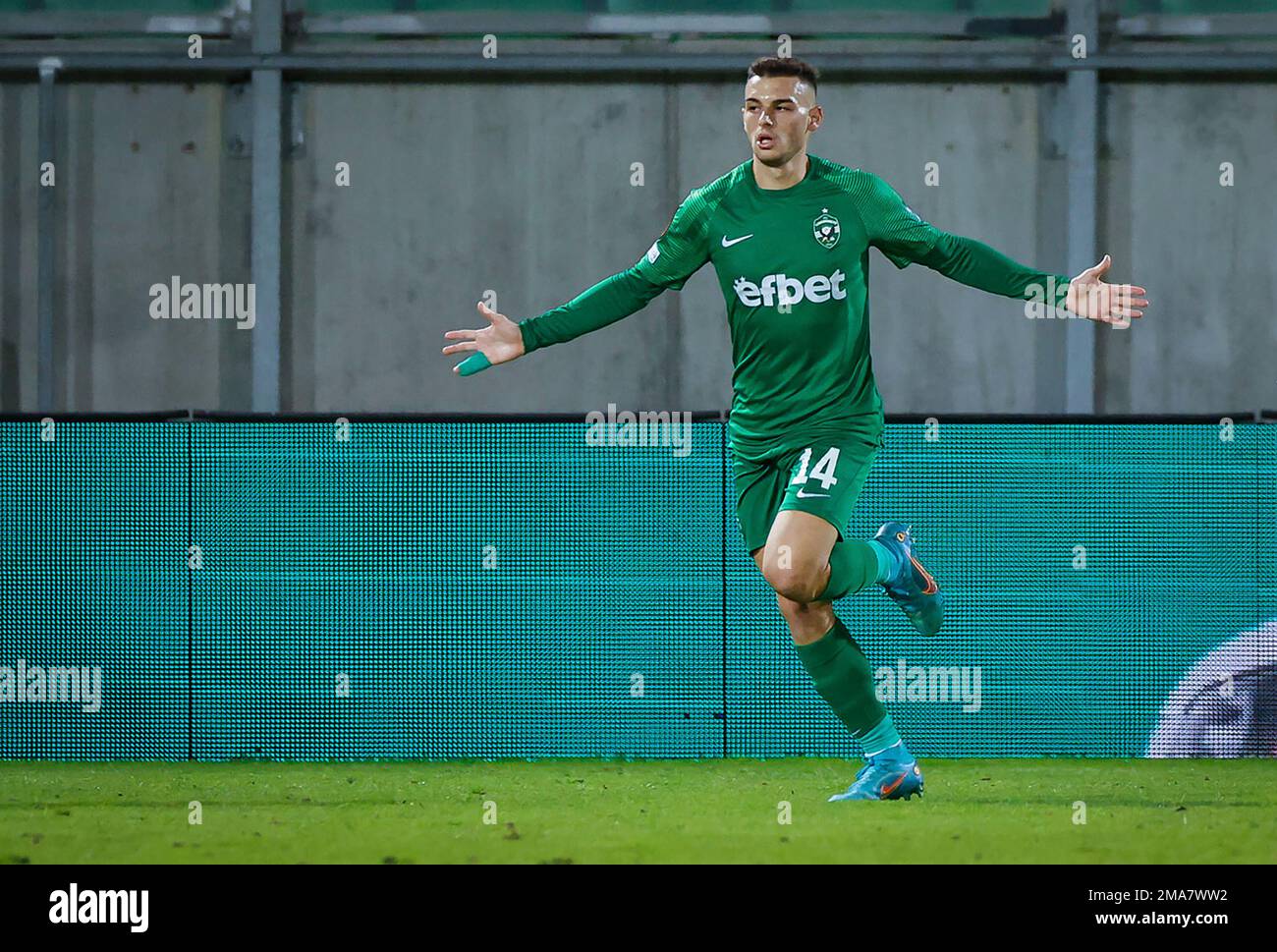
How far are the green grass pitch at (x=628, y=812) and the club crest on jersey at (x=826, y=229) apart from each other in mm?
1956

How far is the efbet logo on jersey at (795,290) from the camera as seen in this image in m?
6.07

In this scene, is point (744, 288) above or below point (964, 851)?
above

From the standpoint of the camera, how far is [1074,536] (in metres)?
8.57

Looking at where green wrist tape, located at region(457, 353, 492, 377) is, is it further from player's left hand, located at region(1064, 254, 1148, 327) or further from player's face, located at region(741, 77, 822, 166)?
player's left hand, located at region(1064, 254, 1148, 327)

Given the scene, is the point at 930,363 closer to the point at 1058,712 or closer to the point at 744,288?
the point at 1058,712

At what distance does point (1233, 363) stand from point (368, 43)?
6.60 meters

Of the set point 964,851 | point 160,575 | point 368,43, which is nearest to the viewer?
point 964,851

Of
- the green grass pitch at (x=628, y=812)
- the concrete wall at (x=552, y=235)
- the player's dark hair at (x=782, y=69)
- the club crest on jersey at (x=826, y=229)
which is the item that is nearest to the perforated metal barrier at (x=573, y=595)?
the green grass pitch at (x=628, y=812)

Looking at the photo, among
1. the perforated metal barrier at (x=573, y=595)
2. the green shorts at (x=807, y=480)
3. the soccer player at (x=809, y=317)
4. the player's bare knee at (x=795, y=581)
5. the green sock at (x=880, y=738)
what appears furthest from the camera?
the perforated metal barrier at (x=573, y=595)

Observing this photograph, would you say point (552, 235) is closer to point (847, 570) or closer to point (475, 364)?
point (475, 364)

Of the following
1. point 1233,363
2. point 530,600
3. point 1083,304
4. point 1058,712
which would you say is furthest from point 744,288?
point 1233,363

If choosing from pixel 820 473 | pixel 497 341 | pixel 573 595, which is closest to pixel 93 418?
pixel 573 595

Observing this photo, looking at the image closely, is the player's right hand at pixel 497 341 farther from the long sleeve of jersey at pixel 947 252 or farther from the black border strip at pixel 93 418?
the black border strip at pixel 93 418

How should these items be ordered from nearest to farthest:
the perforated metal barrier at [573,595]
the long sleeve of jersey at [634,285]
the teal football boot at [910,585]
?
the long sleeve of jersey at [634,285], the teal football boot at [910,585], the perforated metal barrier at [573,595]
